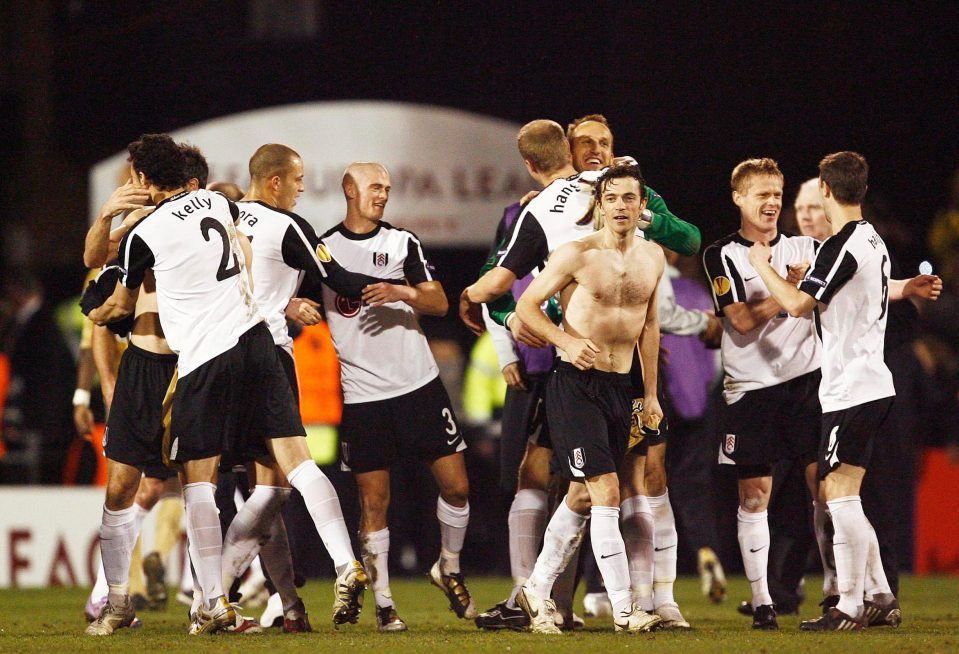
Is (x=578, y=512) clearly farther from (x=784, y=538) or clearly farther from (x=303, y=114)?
(x=303, y=114)

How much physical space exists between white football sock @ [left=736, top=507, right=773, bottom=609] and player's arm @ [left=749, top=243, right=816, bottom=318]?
3.69 ft

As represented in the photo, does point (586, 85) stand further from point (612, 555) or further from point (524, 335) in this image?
point (612, 555)

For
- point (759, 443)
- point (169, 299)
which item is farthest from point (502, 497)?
point (169, 299)

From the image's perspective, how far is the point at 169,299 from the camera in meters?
7.12

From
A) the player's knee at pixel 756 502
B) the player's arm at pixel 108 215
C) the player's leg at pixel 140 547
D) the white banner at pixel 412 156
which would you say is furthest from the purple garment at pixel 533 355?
the white banner at pixel 412 156

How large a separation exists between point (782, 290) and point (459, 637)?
218 cm

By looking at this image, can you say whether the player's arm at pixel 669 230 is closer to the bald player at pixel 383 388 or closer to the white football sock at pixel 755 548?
the bald player at pixel 383 388

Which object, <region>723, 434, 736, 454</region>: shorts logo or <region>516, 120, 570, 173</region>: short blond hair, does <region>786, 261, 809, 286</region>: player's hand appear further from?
<region>516, 120, 570, 173</region>: short blond hair

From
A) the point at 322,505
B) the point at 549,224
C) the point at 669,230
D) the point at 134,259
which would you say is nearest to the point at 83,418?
the point at 134,259

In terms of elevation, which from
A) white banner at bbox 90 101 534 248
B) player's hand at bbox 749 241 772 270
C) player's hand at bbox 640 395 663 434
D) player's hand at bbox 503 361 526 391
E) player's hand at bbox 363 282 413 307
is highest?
white banner at bbox 90 101 534 248

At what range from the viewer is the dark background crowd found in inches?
614

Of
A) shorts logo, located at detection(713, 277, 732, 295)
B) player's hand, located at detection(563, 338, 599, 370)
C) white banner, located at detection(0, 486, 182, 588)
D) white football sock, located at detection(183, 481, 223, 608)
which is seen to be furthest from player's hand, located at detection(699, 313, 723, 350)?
white banner, located at detection(0, 486, 182, 588)

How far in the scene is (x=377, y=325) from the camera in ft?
26.3

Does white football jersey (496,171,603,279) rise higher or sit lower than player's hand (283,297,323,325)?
higher
